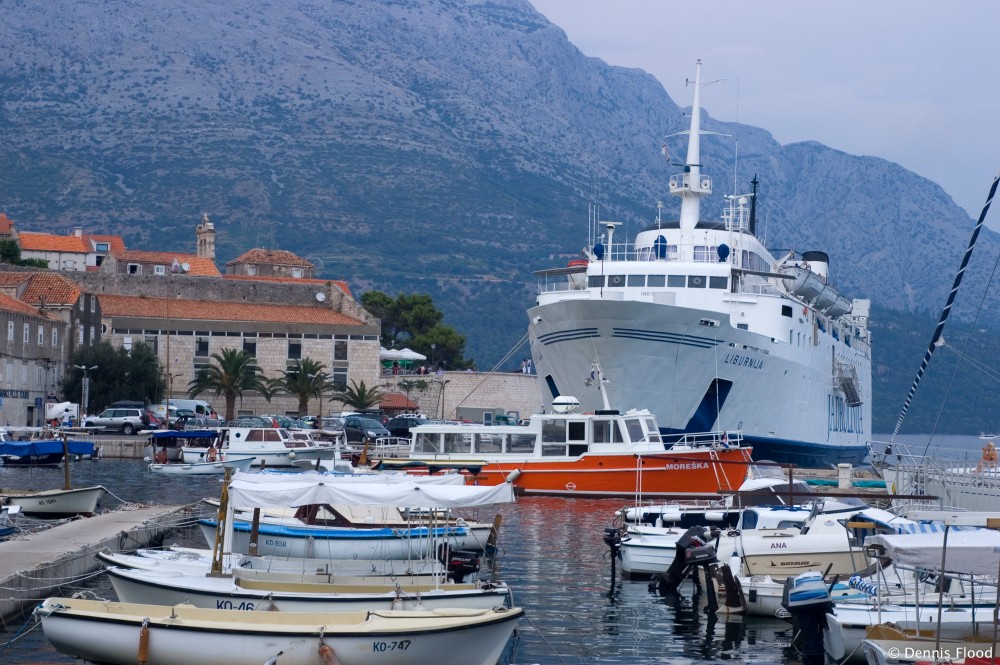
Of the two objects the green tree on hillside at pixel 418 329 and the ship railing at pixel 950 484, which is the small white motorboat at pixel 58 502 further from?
the green tree on hillside at pixel 418 329

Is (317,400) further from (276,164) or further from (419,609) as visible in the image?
(276,164)

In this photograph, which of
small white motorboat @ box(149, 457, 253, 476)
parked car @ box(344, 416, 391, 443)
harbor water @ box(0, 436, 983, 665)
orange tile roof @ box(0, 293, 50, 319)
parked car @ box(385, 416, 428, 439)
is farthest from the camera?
parked car @ box(385, 416, 428, 439)

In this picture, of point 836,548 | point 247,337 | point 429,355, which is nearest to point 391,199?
point 429,355

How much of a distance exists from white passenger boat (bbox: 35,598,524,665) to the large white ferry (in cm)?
2591

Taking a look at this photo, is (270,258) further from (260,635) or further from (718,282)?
(260,635)

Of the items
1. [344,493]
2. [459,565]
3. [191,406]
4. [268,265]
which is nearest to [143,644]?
[344,493]

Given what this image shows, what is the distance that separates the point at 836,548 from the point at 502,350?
5145 inches

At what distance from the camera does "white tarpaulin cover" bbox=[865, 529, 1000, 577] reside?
12.6m

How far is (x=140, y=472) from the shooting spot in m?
44.6

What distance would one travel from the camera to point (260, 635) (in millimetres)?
12781

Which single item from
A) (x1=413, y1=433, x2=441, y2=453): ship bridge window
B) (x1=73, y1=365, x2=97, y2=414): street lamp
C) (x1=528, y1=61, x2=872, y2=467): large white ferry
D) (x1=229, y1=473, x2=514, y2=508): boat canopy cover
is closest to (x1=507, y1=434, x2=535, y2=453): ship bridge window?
(x1=413, y1=433, x2=441, y2=453): ship bridge window

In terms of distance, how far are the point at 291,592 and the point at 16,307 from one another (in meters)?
49.6

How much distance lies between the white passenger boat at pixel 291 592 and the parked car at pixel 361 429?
1523 inches

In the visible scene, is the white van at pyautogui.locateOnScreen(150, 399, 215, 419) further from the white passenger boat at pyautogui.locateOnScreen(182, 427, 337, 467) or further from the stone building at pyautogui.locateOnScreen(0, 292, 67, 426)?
the white passenger boat at pyautogui.locateOnScreen(182, 427, 337, 467)
